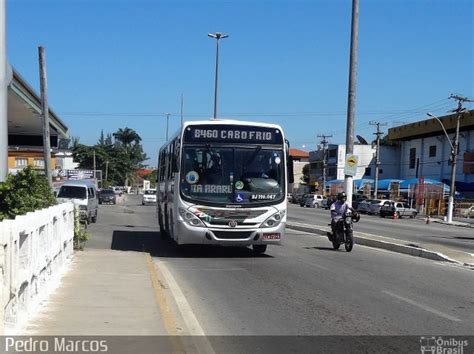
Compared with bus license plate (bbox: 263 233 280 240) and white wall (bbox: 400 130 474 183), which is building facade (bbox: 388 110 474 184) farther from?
bus license plate (bbox: 263 233 280 240)

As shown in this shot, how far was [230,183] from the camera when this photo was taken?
14914 mm

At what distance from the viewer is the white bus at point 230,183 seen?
14.7 metres

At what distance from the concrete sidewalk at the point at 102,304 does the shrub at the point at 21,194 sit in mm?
1362

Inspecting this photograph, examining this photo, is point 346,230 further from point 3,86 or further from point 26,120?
point 26,120

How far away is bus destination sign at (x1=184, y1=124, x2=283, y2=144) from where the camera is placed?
50.1 ft

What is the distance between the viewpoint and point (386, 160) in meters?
101

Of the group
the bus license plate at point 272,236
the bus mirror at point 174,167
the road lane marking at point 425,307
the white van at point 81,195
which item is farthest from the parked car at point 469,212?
the road lane marking at point 425,307

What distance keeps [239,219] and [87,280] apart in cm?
522

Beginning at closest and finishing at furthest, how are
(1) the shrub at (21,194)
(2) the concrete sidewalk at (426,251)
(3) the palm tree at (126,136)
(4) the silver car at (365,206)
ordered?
1. (1) the shrub at (21,194)
2. (2) the concrete sidewalk at (426,251)
3. (4) the silver car at (365,206)
4. (3) the palm tree at (126,136)

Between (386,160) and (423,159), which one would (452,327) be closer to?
(423,159)

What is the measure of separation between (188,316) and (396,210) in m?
49.6

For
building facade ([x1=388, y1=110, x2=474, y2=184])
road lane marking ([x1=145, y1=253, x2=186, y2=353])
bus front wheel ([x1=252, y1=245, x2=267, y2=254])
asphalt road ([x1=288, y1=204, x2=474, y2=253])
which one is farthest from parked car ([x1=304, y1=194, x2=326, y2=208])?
road lane marking ([x1=145, y1=253, x2=186, y2=353])

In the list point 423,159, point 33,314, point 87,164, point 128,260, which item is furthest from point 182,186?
point 87,164

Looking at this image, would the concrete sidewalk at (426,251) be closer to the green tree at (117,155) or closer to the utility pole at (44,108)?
the utility pole at (44,108)
